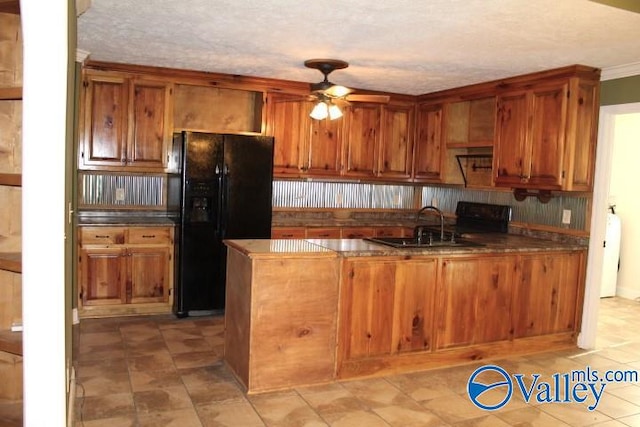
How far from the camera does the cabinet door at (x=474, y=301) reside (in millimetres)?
3756

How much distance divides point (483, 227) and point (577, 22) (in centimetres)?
260

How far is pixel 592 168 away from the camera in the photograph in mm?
4258

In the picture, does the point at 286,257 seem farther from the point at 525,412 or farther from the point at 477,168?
the point at 477,168

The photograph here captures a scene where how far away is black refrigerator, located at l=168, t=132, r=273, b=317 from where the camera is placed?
15.5ft

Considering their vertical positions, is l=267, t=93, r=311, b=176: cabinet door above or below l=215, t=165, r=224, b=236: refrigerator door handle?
above

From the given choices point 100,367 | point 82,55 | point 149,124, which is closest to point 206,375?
point 100,367

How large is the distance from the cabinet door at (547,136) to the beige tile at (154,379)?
3.16m

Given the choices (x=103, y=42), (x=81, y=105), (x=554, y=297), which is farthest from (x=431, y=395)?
(x=81, y=105)

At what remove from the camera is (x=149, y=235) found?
4.76m

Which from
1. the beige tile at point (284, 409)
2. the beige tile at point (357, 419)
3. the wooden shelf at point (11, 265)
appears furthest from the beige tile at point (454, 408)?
the wooden shelf at point (11, 265)

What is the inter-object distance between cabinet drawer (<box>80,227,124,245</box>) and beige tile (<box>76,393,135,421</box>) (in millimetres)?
1805

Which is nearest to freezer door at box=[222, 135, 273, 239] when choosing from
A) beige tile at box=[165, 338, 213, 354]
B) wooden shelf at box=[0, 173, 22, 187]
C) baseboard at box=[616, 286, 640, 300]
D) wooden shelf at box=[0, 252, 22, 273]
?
beige tile at box=[165, 338, 213, 354]

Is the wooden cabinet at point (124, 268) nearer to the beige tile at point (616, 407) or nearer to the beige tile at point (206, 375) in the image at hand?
the beige tile at point (206, 375)

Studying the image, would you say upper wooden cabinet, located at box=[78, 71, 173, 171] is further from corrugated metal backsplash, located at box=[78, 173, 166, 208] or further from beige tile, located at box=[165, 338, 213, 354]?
beige tile, located at box=[165, 338, 213, 354]
